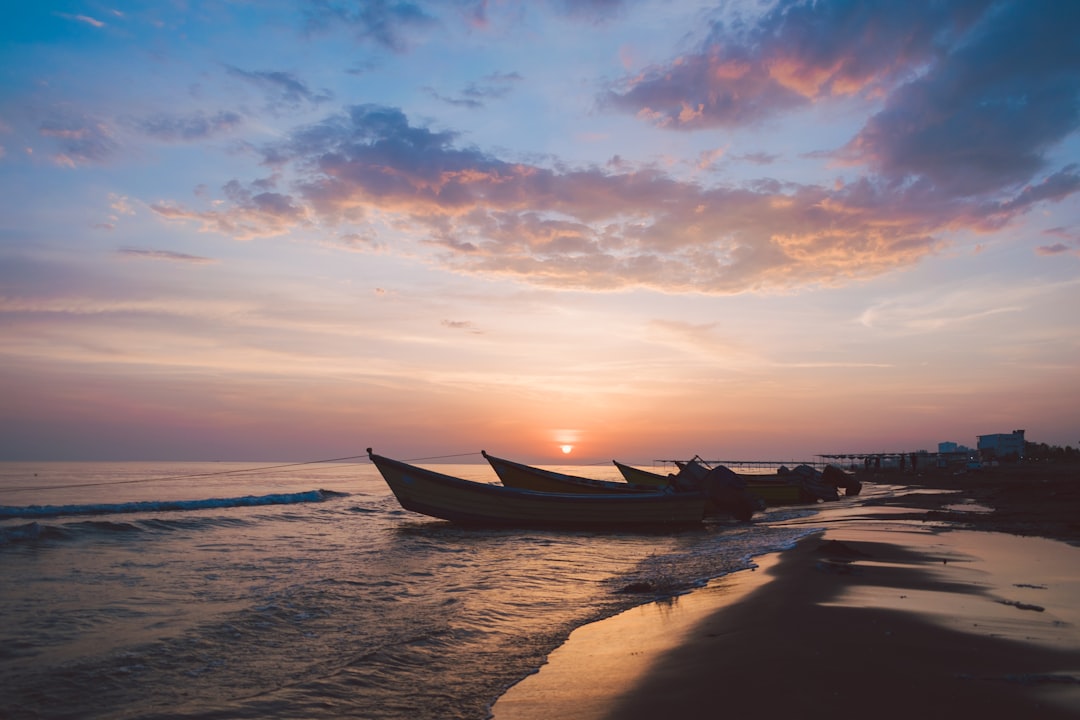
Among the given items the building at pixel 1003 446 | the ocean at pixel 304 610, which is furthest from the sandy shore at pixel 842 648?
the building at pixel 1003 446

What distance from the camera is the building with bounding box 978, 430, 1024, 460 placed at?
98.9 m

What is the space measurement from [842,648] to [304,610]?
8.10 meters

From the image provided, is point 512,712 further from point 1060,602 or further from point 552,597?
point 1060,602

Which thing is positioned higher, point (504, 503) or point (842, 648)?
point (842, 648)

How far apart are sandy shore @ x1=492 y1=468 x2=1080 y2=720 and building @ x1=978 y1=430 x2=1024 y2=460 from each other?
347 ft

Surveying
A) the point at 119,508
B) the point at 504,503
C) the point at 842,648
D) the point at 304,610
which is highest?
the point at 842,648

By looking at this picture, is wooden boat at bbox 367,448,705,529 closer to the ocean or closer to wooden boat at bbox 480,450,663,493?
the ocean

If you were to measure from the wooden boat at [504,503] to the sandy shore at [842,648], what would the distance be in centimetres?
1275

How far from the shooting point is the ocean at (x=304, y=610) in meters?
6.75

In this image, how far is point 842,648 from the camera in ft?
21.7

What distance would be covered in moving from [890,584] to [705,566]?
5.15 m

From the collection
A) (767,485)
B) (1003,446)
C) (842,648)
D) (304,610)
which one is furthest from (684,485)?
(1003,446)

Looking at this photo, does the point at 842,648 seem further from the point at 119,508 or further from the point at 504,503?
the point at 119,508

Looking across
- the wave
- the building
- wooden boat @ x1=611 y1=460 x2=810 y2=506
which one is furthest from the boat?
Result: the building
